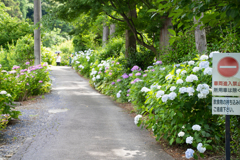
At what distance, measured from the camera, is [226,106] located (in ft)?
10.1

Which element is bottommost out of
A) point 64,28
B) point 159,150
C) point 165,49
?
point 159,150

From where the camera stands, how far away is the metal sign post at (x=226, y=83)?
10.0 ft

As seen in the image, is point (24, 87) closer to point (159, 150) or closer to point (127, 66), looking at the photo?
point (127, 66)

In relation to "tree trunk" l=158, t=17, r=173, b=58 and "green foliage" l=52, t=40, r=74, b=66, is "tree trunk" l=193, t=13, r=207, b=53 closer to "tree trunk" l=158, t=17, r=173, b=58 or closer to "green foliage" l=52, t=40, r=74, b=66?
"tree trunk" l=158, t=17, r=173, b=58

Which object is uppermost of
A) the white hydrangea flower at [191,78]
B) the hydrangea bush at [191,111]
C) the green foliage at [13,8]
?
the green foliage at [13,8]

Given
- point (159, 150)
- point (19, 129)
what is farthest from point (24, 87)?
point (159, 150)

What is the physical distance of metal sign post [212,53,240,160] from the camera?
305 centimetres

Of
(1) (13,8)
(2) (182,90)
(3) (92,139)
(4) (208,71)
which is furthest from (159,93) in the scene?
(1) (13,8)

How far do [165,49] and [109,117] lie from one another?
300cm

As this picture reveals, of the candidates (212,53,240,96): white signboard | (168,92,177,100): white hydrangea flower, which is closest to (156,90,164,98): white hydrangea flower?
(168,92,177,100): white hydrangea flower

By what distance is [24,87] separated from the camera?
880 cm

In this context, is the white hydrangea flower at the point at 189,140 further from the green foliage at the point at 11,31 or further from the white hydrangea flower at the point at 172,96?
the green foliage at the point at 11,31

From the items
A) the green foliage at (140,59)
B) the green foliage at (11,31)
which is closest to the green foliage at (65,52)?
the green foliage at (11,31)

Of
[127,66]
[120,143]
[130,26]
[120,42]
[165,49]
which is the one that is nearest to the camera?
[120,143]
